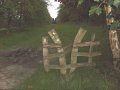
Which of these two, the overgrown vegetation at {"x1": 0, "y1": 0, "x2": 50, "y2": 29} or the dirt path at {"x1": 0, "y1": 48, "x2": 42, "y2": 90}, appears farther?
the overgrown vegetation at {"x1": 0, "y1": 0, "x2": 50, "y2": 29}

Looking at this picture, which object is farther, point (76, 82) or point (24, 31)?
point (24, 31)

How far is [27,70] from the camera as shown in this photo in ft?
48.9

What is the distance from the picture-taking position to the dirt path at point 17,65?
13312mm

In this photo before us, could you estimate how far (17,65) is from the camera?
16.0 m

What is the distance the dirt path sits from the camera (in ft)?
43.7

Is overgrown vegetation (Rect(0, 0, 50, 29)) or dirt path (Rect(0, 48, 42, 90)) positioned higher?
overgrown vegetation (Rect(0, 0, 50, 29))

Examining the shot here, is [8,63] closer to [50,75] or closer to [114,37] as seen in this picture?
[50,75]

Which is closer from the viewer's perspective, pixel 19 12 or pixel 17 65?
pixel 17 65

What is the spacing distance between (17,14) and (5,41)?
732 centimetres

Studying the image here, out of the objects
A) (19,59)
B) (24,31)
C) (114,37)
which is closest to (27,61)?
(19,59)

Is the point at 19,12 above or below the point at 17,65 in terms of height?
above

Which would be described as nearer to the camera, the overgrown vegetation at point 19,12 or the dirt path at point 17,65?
the dirt path at point 17,65

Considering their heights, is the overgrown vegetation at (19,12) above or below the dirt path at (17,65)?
above

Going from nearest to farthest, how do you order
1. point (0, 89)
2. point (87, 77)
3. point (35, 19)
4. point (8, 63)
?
point (0, 89)
point (87, 77)
point (8, 63)
point (35, 19)
